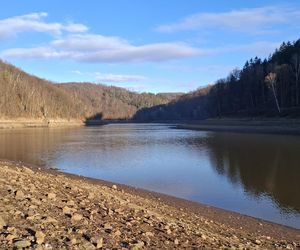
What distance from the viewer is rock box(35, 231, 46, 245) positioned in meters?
6.82

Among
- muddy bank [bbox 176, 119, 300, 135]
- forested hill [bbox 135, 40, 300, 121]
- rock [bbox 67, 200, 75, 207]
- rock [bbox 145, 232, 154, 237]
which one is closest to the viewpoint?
rock [bbox 145, 232, 154, 237]

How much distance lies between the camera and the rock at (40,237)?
6.82 m

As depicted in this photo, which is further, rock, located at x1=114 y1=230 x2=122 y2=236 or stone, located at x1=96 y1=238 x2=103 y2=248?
rock, located at x1=114 y1=230 x2=122 y2=236

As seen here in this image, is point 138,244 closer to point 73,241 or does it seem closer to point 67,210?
point 73,241

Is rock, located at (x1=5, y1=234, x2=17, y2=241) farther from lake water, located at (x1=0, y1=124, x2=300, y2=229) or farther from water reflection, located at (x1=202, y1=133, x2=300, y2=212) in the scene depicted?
water reflection, located at (x1=202, y1=133, x2=300, y2=212)

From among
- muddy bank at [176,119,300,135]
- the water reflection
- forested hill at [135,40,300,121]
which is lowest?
the water reflection

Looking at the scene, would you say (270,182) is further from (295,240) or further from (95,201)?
(95,201)

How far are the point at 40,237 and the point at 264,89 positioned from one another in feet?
375

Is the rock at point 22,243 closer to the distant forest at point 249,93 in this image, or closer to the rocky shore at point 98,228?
the rocky shore at point 98,228

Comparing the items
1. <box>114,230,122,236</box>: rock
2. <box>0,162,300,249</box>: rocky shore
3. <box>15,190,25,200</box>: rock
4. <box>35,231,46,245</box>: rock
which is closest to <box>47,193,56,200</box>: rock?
<box>0,162,300,249</box>: rocky shore

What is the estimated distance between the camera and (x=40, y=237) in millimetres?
6984

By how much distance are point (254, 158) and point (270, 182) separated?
11937mm

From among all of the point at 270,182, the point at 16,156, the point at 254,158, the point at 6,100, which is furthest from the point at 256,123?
the point at 6,100

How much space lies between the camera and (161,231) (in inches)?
357
